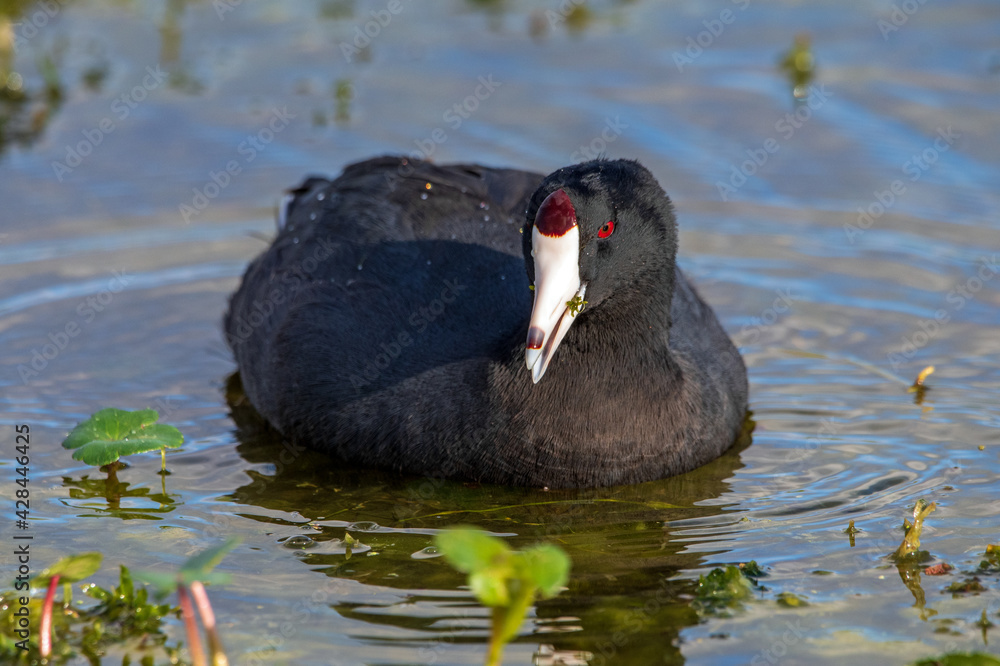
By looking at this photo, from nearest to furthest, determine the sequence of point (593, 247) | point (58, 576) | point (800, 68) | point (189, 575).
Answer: point (189, 575) < point (58, 576) < point (593, 247) < point (800, 68)

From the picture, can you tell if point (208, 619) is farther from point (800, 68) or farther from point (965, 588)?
point (800, 68)

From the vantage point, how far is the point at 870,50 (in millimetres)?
8891

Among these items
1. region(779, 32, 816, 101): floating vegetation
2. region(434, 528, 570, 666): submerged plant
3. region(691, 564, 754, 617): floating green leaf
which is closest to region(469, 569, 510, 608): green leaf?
region(434, 528, 570, 666): submerged plant

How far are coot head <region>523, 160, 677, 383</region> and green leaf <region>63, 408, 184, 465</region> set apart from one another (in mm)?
1405

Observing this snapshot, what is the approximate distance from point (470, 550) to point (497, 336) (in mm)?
1859

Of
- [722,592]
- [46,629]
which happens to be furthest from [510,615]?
[46,629]

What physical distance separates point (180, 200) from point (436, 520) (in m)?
3.53

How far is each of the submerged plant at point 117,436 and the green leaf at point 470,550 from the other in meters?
1.96

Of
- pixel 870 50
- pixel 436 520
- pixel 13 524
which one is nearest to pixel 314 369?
pixel 436 520

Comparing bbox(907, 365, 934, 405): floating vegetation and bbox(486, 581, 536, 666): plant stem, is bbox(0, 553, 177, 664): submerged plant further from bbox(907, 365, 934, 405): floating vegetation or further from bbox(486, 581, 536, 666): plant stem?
bbox(907, 365, 934, 405): floating vegetation

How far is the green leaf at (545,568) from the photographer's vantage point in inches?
122

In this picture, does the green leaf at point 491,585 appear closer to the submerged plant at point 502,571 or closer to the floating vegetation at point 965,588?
the submerged plant at point 502,571

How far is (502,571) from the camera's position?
312cm

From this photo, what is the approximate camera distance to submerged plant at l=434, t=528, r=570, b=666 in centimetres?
309
